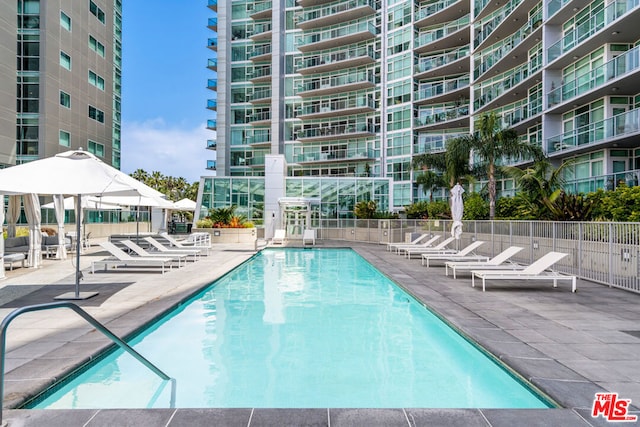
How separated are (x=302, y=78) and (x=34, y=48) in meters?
25.5

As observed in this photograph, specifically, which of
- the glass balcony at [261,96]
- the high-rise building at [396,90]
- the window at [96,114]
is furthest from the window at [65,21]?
the glass balcony at [261,96]

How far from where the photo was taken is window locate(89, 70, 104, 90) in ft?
115

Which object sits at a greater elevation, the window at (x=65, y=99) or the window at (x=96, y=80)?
the window at (x=96, y=80)

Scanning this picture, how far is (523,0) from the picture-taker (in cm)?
2889

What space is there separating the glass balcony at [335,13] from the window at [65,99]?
24754 millimetres

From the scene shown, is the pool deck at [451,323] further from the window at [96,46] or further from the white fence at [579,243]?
the window at [96,46]

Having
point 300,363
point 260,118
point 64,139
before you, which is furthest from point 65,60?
point 300,363

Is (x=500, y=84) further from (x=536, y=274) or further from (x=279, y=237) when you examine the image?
(x=536, y=274)

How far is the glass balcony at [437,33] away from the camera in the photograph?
1582 inches

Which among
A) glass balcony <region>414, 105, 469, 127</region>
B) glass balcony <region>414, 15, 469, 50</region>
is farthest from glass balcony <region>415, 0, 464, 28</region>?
glass balcony <region>414, 105, 469, 127</region>

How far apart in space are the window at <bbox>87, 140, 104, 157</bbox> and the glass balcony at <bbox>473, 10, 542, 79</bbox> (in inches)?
1184

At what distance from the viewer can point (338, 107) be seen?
47.2 metres

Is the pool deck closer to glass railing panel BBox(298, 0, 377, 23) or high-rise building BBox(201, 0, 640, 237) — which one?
high-rise building BBox(201, 0, 640, 237)

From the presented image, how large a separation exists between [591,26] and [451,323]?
23.4 metres
